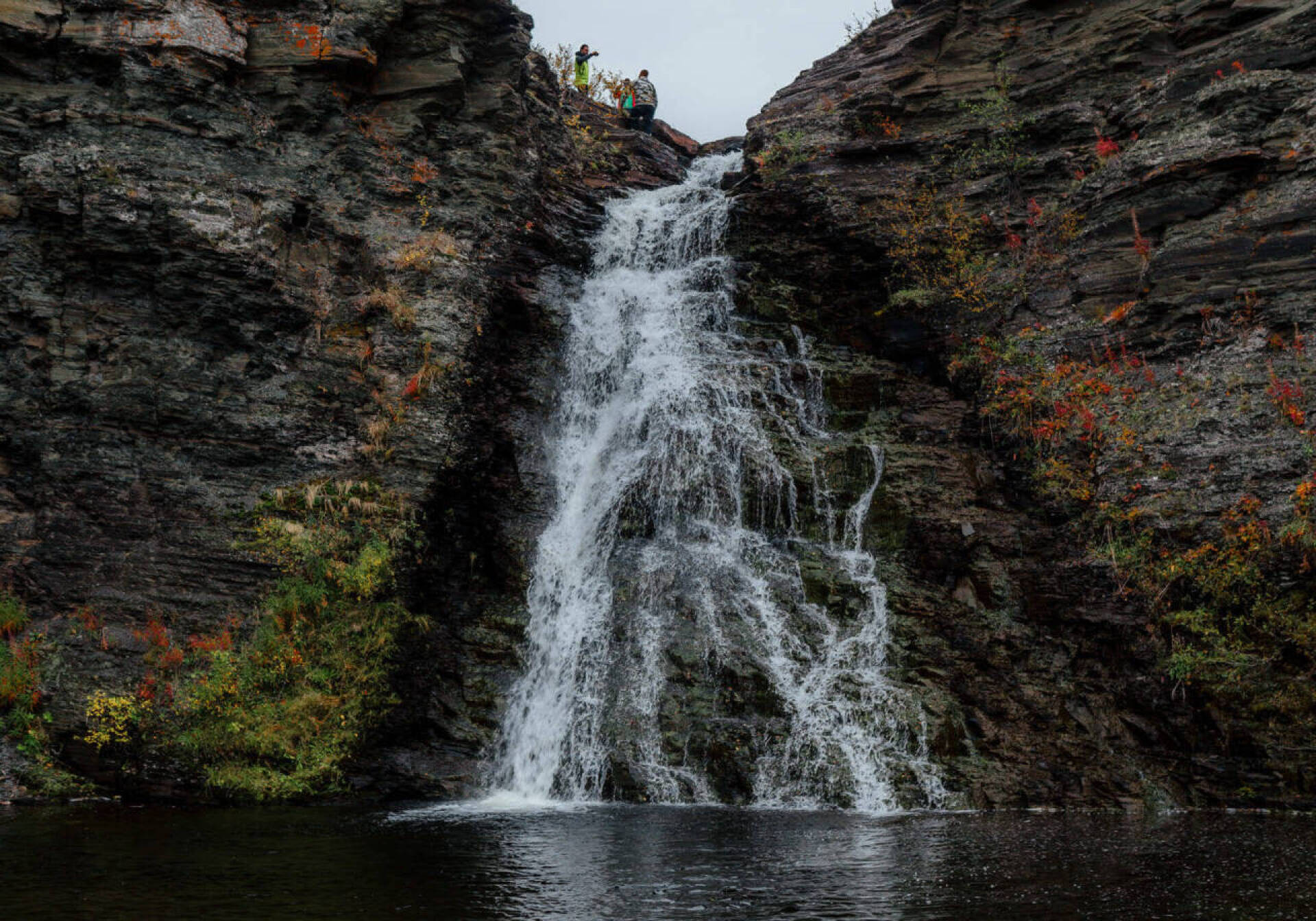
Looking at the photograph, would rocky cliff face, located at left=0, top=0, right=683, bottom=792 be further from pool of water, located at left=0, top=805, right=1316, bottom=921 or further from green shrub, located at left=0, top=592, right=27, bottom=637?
pool of water, located at left=0, top=805, right=1316, bottom=921

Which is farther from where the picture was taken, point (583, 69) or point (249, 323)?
point (583, 69)

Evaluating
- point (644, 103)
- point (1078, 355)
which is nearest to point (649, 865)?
point (1078, 355)

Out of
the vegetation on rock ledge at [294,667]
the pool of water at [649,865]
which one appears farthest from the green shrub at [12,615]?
the pool of water at [649,865]

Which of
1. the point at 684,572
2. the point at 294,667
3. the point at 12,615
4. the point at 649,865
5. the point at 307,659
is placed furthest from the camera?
the point at 684,572

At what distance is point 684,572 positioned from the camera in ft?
45.6

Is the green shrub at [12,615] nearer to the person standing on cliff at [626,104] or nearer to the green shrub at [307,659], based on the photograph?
the green shrub at [307,659]

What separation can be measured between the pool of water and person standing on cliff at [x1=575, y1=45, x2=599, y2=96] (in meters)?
22.3

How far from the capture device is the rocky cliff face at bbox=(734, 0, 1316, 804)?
1137 cm

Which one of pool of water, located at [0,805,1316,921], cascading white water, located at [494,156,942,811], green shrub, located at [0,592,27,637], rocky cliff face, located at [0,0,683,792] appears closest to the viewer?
pool of water, located at [0,805,1316,921]

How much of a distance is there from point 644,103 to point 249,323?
15.6 meters

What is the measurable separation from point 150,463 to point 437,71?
1003 centimetres

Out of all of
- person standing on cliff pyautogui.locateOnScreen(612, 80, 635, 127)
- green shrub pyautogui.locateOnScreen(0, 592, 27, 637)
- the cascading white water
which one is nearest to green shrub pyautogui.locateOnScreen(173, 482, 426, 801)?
the cascading white water

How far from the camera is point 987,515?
14.2 metres

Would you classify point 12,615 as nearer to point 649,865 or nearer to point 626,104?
point 649,865
